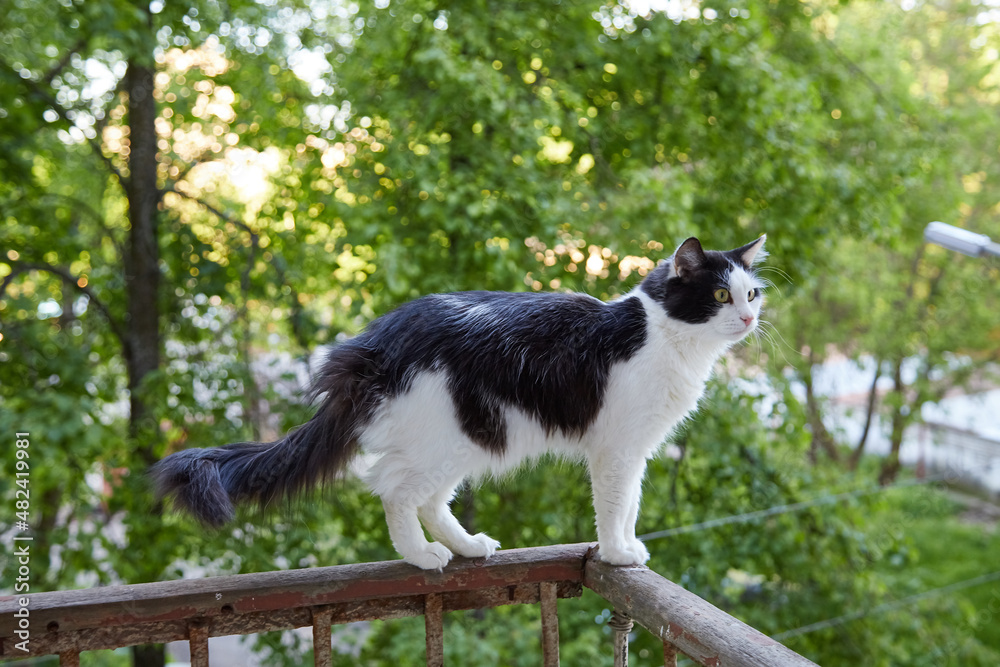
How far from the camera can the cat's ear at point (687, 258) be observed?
136 centimetres

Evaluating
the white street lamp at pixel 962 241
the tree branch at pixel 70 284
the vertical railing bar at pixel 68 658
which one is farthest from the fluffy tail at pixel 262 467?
the tree branch at pixel 70 284

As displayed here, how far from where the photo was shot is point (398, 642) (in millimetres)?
2561

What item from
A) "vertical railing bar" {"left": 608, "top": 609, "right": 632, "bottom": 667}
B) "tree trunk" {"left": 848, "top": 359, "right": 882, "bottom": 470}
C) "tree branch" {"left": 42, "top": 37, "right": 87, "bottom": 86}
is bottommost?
"tree trunk" {"left": 848, "top": 359, "right": 882, "bottom": 470}

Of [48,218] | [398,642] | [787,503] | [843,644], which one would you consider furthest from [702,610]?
[48,218]

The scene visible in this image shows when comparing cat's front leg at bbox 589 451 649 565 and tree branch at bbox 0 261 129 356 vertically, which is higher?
tree branch at bbox 0 261 129 356

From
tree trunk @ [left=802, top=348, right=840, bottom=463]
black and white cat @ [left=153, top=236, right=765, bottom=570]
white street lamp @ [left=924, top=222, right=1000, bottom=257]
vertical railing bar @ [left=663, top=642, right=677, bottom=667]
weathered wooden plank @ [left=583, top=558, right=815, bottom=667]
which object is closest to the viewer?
weathered wooden plank @ [left=583, top=558, right=815, bottom=667]

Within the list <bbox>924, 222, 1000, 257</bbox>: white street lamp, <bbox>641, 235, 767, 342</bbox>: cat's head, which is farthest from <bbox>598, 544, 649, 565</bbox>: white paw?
<bbox>924, 222, 1000, 257</bbox>: white street lamp

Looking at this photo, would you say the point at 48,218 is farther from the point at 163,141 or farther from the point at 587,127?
the point at 587,127

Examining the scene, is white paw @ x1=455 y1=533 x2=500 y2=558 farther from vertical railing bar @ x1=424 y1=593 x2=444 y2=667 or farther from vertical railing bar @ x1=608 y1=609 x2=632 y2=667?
vertical railing bar @ x1=608 y1=609 x2=632 y2=667

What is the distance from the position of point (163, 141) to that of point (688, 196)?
7.74 feet

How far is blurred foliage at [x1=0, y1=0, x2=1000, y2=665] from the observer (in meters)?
2.59

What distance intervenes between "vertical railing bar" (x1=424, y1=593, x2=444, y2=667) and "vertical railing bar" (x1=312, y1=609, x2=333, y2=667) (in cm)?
18

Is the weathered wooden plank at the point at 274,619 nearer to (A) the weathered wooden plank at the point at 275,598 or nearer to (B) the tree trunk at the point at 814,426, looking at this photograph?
(A) the weathered wooden plank at the point at 275,598

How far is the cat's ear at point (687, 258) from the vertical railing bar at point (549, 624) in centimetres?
65
